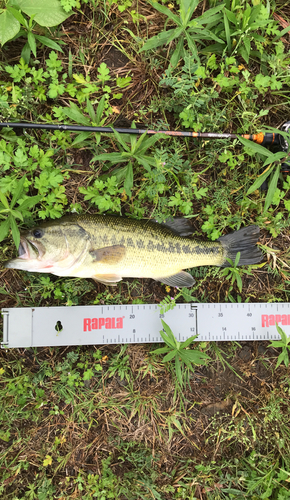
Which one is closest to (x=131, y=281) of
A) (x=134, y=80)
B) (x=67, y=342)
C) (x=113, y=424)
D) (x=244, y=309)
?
(x=67, y=342)

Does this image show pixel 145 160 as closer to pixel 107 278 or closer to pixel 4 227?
pixel 107 278

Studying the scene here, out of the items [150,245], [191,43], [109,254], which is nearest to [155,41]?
[191,43]

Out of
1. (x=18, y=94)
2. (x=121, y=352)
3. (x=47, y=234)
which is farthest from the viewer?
(x=121, y=352)

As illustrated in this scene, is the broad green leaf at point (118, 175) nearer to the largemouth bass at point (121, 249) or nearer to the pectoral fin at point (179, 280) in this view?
the largemouth bass at point (121, 249)

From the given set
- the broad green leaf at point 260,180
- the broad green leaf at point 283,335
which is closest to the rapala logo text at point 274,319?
the broad green leaf at point 283,335

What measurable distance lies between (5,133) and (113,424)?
11.4 ft

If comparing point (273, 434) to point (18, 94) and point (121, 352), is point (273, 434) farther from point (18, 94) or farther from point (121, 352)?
point (18, 94)

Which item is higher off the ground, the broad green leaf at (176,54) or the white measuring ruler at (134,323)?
the broad green leaf at (176,54)

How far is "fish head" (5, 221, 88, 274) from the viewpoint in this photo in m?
2.94

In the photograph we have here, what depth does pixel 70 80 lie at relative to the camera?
3.38 metres

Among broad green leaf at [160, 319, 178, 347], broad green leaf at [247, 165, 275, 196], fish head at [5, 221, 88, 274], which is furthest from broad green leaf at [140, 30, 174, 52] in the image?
broad green leaf at [160, 319, 178, 347]

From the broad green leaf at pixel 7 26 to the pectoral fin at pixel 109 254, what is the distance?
89.9 inches

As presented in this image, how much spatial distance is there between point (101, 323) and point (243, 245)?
6.04ft

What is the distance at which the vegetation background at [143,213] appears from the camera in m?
3.25
